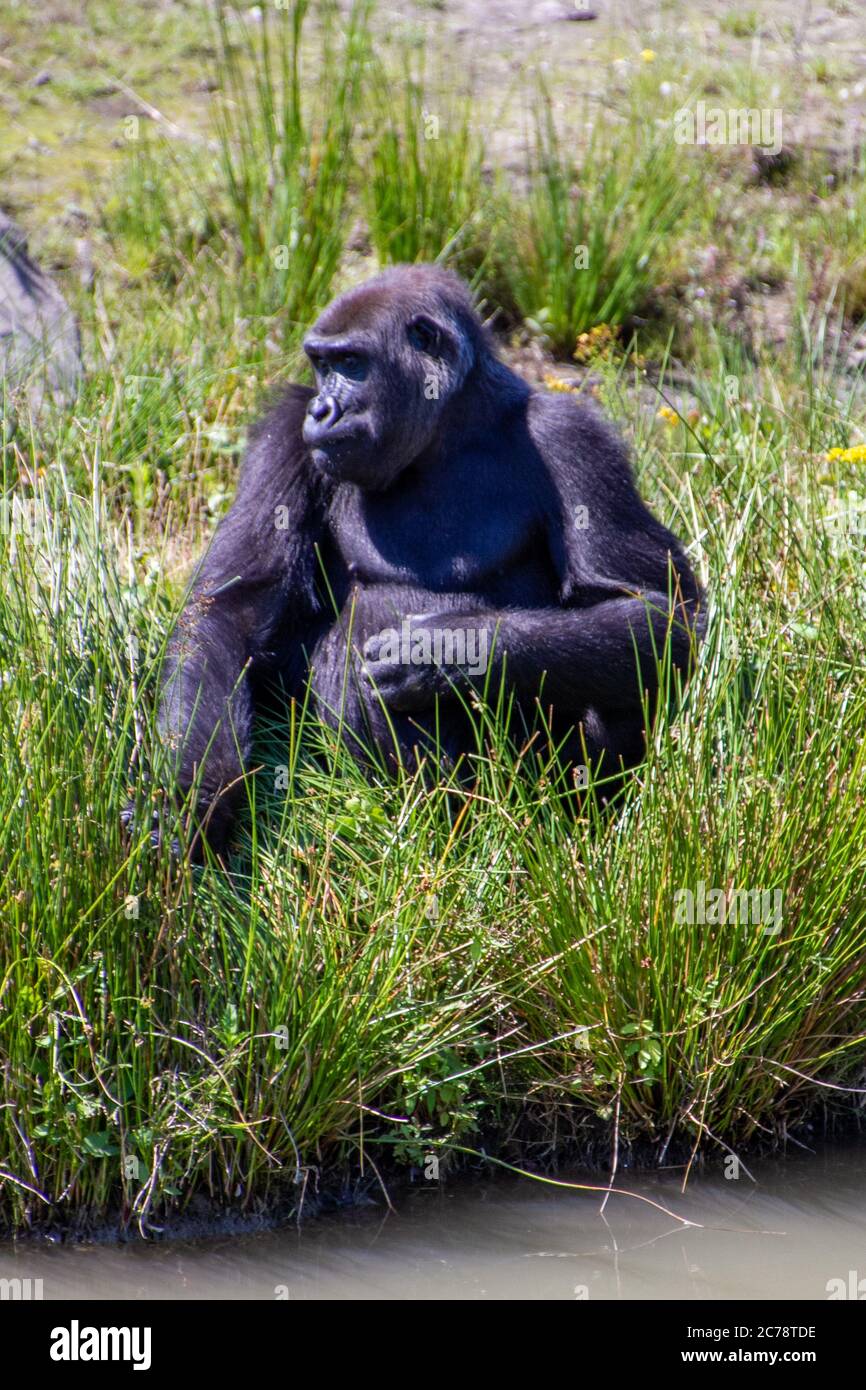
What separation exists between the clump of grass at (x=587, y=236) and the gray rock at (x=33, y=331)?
2268 millimetres

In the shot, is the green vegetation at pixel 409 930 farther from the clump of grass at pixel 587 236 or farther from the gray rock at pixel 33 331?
the clump of grass at pixel 587 236

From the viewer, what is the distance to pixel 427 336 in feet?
15.4

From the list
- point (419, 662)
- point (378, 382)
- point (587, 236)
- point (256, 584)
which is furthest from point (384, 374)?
point (587, 236)

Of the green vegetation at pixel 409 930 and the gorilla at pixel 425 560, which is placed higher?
the gorilla at pixel 425 560

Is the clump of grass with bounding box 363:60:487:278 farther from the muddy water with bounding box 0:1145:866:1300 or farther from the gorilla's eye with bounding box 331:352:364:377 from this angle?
the muddy water with bounding box 0:1145:866:1300

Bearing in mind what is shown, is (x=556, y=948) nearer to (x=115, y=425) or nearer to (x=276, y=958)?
(x=276, y=958)

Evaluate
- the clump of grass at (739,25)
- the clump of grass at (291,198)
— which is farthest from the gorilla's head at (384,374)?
the clump of grass at (739,25)

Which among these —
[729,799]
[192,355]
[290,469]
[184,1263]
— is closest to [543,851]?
[729,799]

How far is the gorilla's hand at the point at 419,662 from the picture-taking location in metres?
4.44

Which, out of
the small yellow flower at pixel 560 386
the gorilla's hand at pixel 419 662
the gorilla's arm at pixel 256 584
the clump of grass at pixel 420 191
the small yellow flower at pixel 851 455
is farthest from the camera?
the clump of grass at pixel 420 191

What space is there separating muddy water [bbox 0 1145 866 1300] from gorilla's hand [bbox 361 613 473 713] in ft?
4.25

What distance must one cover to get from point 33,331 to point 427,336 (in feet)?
10.1

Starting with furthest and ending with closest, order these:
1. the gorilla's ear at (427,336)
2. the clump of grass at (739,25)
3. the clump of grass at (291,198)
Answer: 1. the clump of grass at (739,25)
2. the clump of grass at (291,198)
3. the gorilla's ear at (427,336)

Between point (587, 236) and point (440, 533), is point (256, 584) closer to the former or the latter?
point (440, 533)
